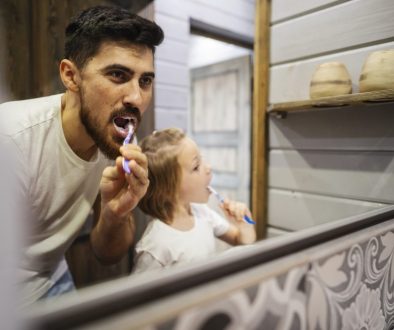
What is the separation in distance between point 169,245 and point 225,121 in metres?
1.32

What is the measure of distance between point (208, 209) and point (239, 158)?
993mm

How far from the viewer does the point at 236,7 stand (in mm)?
1062

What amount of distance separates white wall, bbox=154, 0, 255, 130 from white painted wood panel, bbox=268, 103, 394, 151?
34cm

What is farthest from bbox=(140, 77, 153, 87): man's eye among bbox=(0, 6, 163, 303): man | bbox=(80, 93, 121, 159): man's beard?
bbox=(80, 93, 121, 159): man's beard

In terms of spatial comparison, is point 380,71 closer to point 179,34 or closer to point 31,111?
point 179,34

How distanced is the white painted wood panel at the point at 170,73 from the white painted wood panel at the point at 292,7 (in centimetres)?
35

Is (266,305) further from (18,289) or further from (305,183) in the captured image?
(305,183)

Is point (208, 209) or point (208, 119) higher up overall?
point (208, 119)

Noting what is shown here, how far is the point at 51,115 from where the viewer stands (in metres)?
0.55

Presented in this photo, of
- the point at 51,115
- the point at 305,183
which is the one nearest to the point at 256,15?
the point at 305,183

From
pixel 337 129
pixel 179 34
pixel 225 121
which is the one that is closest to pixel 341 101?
pixel 337 129

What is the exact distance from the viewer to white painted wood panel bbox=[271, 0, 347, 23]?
2.92ft

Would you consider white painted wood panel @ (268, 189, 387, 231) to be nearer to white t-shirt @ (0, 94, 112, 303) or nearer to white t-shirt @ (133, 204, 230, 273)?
white t-shirt @ (133, 204, 230, 273)

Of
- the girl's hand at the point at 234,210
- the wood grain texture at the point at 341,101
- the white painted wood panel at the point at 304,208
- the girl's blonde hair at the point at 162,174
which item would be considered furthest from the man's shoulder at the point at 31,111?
the white painted wood panel at the point at 304,208
